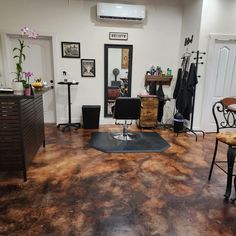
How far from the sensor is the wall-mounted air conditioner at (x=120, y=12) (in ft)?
14.1

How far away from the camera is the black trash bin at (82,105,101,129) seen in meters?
4.55

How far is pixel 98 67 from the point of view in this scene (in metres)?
4.75

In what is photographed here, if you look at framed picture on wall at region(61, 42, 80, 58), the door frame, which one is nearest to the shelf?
framed picture on wall at region(61, 42, 80, 58)

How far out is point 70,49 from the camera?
15.0ft

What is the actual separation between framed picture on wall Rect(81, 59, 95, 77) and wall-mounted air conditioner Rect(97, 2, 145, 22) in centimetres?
97

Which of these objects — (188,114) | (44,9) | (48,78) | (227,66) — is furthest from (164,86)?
(44,9)

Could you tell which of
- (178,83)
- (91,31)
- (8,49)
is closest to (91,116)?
(91,31)

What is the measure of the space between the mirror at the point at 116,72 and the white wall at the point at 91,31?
107 mm

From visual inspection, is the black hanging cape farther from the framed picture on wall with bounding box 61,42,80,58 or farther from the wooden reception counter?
the wooden reception counter

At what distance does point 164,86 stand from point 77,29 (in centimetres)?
249

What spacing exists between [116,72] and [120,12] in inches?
51.8

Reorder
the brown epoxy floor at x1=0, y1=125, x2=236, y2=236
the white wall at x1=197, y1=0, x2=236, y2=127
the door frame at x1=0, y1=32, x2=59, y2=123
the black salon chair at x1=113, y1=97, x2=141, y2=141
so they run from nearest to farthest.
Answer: the brown epoxy floor at x1=0, y1=125, x2=236, y2=236 → the black salon chair at x1=113, y1=97, x2=141, y2=141 → the white wall at x1=197, y1=0, x2=236, y2=127 → the door frame at x1=0, y1=32, x2=59, y2=123

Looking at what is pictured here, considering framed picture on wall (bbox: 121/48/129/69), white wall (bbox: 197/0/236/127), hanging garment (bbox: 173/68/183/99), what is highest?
white wall (bbox: 197/0/236/127)

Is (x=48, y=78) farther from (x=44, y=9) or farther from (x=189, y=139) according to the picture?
(x=189, y=139)
